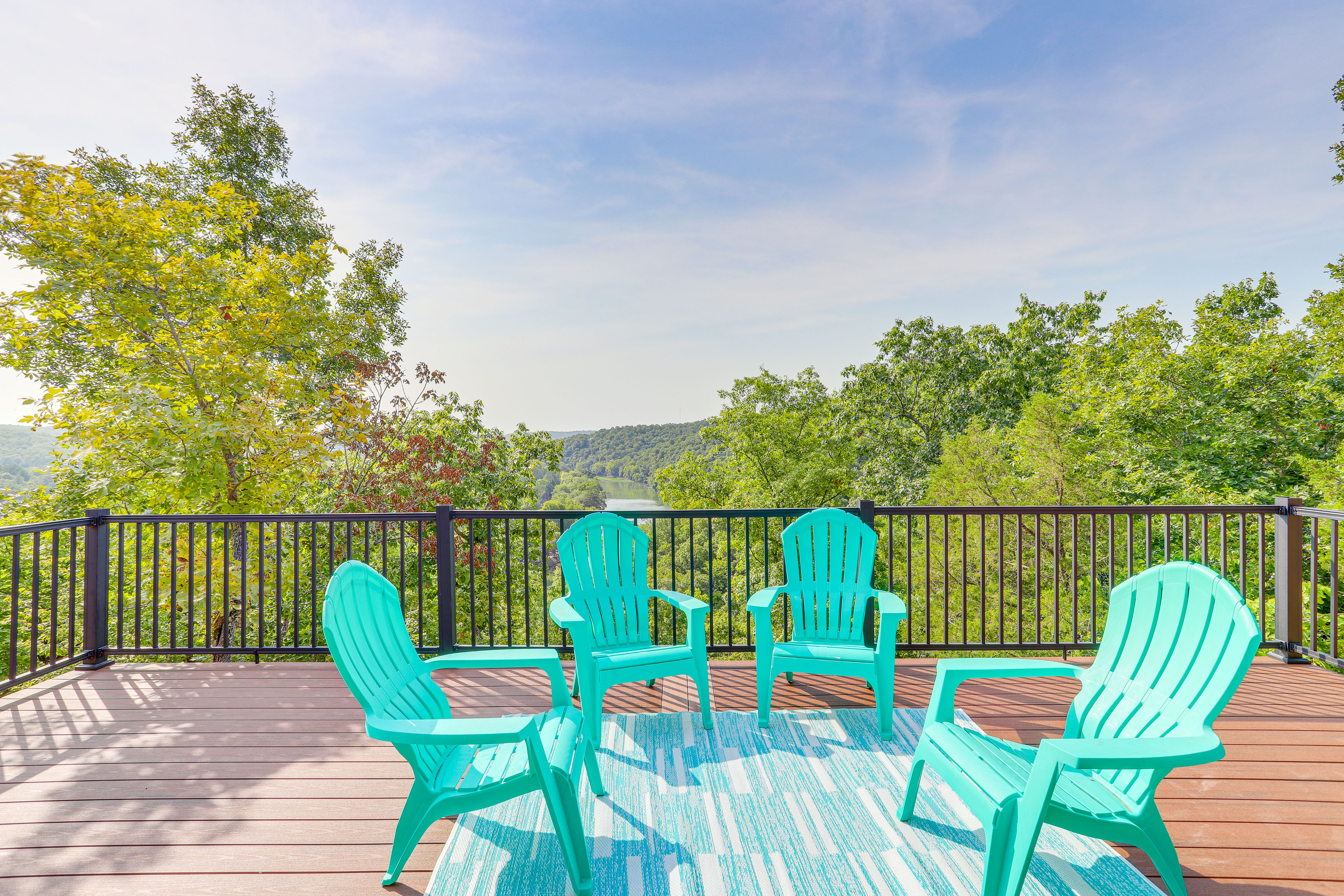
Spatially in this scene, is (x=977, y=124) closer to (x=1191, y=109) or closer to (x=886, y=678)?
(x=1191, y=109)

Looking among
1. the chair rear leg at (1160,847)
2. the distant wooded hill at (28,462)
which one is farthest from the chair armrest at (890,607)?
the distant wooded hill at (28,462)

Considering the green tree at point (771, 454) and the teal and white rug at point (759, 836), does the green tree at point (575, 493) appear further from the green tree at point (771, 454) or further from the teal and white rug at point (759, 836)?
the teal and white rug at point (759, 836)

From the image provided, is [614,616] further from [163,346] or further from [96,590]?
[163,346]

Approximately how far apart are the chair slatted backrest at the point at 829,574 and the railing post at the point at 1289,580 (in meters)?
2.54

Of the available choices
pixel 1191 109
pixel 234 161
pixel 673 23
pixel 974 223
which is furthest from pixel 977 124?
pixel 234 161

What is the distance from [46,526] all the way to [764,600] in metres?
3.85

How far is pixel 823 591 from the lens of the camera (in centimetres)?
285

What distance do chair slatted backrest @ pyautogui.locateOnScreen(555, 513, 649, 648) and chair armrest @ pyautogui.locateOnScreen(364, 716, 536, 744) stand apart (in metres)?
1.23

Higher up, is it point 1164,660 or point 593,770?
point 1164,660

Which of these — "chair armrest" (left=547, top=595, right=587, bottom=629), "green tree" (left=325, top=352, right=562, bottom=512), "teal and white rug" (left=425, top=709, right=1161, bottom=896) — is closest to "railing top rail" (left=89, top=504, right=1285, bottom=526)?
"chair armrest" (left=547, top=595, right=587, bottom=629)

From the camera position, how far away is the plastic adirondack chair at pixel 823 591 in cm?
251

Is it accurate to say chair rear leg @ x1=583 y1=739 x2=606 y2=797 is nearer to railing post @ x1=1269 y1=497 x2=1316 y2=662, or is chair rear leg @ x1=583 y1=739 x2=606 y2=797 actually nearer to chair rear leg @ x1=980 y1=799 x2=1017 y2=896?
chair rear leg @ x1=980 y1=799 x2=1017 y2=896

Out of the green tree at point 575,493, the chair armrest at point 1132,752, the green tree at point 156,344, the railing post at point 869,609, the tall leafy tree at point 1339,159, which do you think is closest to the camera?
the chair armrest at point 1132,752

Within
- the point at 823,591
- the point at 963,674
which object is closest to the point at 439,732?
the point at 963,674
